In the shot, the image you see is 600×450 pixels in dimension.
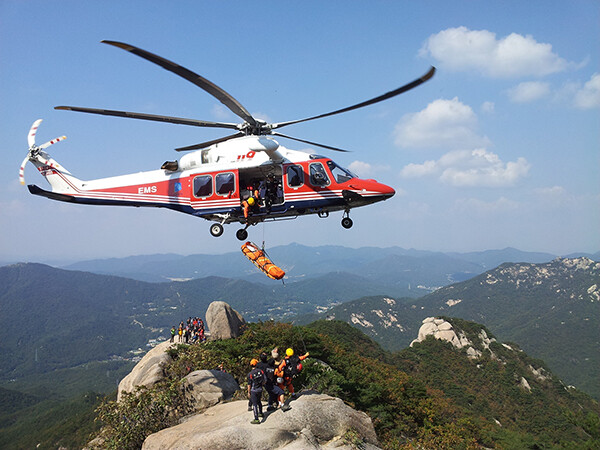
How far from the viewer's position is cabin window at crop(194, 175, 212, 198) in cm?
1517

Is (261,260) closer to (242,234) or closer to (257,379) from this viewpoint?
(242,234)

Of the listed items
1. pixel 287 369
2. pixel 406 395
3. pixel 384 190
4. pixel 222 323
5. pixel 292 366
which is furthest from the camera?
pixel 222 323

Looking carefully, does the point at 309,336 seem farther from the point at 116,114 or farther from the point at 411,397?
the point at 116,114

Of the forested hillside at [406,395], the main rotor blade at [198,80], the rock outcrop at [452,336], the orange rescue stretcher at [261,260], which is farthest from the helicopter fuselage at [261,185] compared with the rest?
the rock outcrop at [452,336]

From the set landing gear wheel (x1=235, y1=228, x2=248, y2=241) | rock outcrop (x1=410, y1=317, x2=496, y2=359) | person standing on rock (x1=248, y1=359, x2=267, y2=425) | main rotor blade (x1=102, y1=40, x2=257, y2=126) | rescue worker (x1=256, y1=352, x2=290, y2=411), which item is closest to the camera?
main rotor blade (x1=102, y1=40, x2=257, y2=126)

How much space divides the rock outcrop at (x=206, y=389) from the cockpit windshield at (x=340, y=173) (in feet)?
33.6

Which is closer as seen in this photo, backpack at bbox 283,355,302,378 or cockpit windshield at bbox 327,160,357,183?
backpack at bbox 283,355,302,378

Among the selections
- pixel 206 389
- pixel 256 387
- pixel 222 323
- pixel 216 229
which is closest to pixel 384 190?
pixel 216 229

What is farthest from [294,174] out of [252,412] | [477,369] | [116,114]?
[477,369]

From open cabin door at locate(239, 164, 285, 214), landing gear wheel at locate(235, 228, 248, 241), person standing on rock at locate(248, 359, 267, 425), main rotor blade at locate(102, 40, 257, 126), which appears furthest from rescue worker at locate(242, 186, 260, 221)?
person standing on rock at locate(248, 359, 267, 425)

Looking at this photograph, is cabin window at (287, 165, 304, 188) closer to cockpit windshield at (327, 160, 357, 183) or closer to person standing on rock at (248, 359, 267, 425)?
cockpit windshield at (327, 160, 357, 183)

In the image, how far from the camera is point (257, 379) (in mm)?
10477

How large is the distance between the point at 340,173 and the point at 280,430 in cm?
995

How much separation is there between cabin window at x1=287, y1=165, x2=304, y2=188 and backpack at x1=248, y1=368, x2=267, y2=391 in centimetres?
755
